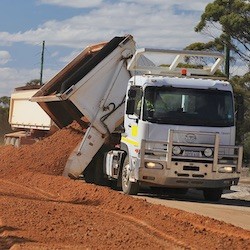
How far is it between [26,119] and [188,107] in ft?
41.2

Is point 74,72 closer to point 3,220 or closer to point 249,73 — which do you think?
point 3,220

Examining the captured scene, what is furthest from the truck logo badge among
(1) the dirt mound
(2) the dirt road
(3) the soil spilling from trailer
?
(1) the dirt mound

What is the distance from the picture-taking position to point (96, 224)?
11.4 metres

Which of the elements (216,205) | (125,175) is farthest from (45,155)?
(216,205)

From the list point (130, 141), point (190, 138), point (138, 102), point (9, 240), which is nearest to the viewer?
point (9, 240)

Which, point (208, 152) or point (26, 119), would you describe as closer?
point (208, 152)

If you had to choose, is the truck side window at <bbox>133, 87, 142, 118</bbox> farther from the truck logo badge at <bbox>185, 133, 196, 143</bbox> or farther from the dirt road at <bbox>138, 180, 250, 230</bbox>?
the dirt road at <bbox>138, 180, 250, 230</bbox>

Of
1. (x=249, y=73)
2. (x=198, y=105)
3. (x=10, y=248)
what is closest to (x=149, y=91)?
(x=198, y=105)

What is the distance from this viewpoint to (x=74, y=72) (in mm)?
22000

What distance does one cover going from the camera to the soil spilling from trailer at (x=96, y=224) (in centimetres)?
989

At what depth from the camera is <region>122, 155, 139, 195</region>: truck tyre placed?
18.1m

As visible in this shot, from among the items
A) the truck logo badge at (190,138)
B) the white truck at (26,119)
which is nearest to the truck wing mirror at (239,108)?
the truck logo badge at (190,138)

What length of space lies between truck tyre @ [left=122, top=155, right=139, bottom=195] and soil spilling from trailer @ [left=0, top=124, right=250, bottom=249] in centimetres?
124

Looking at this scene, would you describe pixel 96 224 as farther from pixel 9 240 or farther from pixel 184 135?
pixel 184 135
